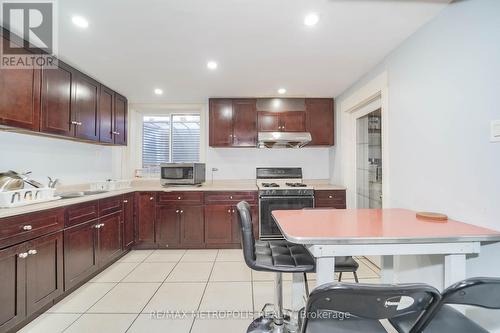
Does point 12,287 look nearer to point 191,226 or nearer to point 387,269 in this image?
point 191,226

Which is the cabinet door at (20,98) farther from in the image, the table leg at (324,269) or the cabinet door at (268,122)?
the cabinet door at (268,122)

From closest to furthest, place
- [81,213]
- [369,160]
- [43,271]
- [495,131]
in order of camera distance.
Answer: [495,131] → [43,271] → [81,213] → [369,160]

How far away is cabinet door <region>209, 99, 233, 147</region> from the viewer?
3.75 m

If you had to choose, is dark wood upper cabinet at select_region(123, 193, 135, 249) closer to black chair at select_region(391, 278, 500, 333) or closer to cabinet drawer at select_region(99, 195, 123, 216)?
cabinet drawer at select_region(99, 195, 123, 216)

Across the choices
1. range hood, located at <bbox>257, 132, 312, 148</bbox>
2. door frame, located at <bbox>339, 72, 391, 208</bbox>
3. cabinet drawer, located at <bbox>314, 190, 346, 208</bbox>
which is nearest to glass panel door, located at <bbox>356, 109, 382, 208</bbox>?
door frame, located at <bbox>339, 72, 391, 208</bbox>

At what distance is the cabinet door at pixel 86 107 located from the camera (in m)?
2.69

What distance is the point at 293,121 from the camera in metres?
3.77

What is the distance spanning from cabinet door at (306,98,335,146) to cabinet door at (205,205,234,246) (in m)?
1.78


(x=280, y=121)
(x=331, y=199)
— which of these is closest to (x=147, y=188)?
(x=280, y=121)

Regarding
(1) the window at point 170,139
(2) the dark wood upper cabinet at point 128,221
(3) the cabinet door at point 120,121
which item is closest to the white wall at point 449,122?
(1) the window at point 170,139

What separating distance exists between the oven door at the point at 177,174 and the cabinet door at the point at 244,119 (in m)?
0.86

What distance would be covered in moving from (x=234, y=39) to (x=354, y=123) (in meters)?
2.17

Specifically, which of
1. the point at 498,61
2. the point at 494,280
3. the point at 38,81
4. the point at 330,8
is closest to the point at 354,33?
the point at 330,8

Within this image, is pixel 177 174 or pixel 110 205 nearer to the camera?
pixel 110 205
